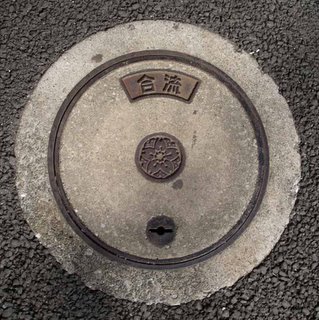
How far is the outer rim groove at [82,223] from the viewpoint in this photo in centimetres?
273

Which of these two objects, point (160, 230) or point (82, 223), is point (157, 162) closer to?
point (160, 230)

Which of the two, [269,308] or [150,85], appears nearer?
[269,308]

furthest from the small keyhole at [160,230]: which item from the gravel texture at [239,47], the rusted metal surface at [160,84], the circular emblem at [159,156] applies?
the rusted metal surface at [160,84]

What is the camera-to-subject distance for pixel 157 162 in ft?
9.40

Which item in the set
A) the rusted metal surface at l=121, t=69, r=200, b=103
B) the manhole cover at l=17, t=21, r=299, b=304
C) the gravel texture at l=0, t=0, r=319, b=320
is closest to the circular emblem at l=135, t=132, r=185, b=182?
the manhole cover at l=17, t=21, r=299, b=304

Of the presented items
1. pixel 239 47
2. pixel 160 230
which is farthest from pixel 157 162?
pixel 239 47

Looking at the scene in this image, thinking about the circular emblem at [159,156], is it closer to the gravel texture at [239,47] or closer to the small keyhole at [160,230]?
the small keyhole at [160,230]

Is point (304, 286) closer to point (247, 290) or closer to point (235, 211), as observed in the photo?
point (247, 290)

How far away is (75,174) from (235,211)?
915 mm

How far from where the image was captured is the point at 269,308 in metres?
2.70

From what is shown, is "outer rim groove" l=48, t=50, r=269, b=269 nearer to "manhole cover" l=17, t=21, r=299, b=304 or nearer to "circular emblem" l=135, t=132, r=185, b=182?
"manhole cover" l=17, t=21, r=299, b=304

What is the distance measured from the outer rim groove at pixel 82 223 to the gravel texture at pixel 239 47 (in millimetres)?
211

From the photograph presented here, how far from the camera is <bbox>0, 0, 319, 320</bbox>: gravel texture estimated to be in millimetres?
2652

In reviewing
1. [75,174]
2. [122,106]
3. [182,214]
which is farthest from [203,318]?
[122,106]
